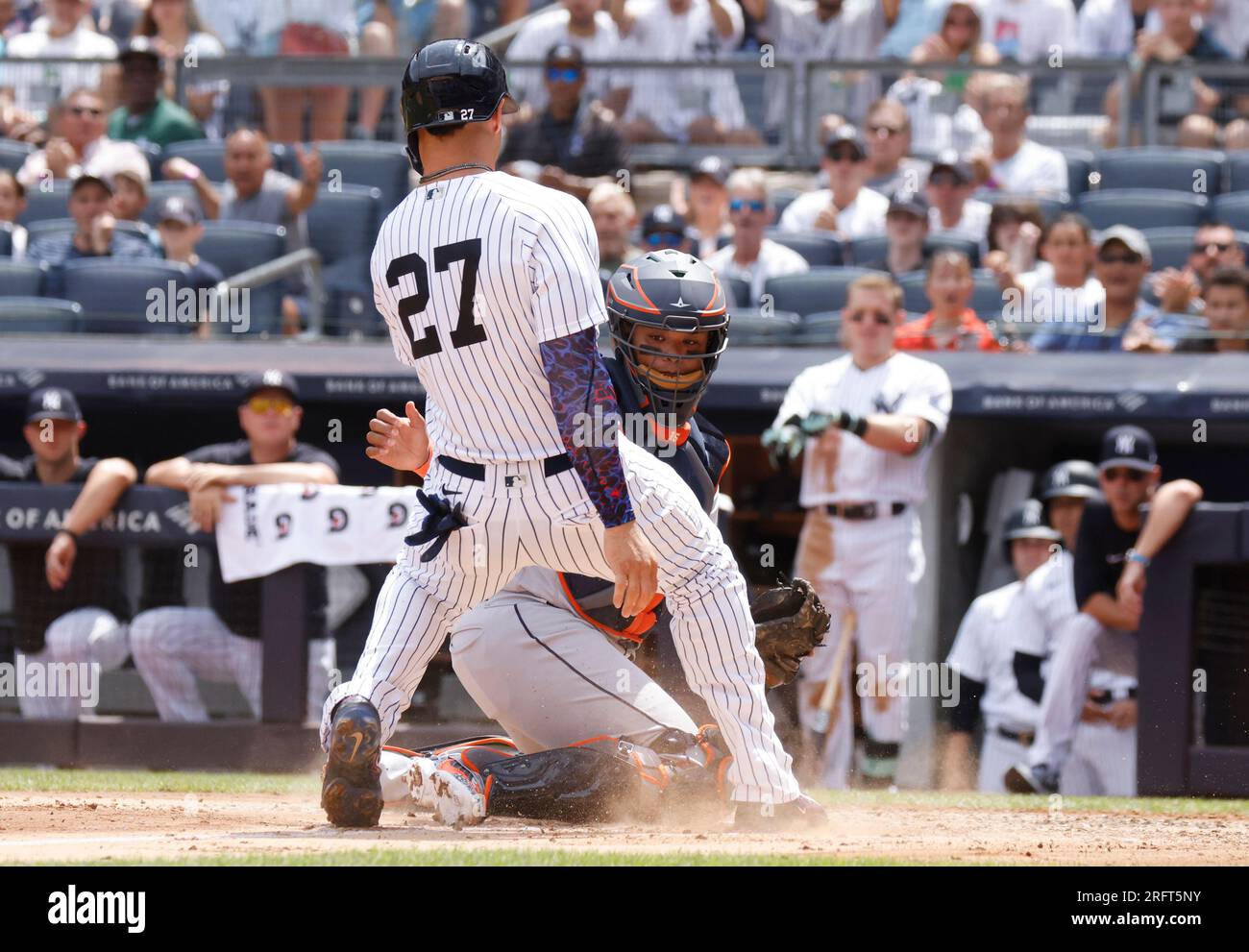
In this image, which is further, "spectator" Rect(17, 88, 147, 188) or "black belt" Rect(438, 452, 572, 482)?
"spectator" Rect(17, 88, 147, 188)

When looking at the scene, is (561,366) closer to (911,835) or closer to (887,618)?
(911,835)

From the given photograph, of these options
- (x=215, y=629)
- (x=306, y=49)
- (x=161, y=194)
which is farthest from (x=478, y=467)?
(x=306, y=49)

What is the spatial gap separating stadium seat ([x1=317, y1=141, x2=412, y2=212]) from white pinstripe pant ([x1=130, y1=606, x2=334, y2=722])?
2.92 meters

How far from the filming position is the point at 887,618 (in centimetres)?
685

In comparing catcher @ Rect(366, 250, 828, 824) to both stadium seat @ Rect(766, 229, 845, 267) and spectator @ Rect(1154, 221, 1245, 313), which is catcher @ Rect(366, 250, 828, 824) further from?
stadium seat @ Rect(766, 229, 845, 267)

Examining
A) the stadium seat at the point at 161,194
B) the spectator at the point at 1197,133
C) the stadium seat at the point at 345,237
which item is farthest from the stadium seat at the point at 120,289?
the spectator at the point at 1197,133

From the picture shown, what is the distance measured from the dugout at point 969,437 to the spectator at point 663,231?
62cm

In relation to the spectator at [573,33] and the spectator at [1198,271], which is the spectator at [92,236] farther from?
the spectator at [1198,271]

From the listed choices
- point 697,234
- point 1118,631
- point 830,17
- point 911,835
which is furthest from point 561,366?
point 830,17

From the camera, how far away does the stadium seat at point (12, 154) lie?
9664 millimetres

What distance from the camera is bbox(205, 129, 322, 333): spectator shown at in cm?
868

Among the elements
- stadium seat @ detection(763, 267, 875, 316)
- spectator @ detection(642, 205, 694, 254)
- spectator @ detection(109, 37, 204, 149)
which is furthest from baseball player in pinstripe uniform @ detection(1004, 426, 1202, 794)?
spectator @ detection(109, 37, 204, 149)

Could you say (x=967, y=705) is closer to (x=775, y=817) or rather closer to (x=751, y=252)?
(x=751, y=252)

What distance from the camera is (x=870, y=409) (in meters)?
6.86
